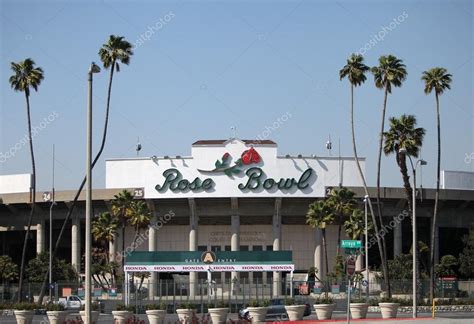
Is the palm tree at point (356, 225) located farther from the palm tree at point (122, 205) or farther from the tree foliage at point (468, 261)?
the palm tree at point (122, 205)

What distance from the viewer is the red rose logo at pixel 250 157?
91.6 metres

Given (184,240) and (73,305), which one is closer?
(73,305)

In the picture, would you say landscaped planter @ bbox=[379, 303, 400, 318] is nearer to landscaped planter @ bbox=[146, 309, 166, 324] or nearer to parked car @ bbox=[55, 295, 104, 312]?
landscaped planter @ bbox=[146, 309, 166, 324]

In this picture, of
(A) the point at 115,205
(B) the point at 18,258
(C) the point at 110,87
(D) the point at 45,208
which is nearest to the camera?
(C) the point at 110,87

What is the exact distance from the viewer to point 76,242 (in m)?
97.1


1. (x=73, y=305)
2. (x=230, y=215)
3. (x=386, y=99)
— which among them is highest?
(x=386, y=99)

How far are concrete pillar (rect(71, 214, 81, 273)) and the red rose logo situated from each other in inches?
818

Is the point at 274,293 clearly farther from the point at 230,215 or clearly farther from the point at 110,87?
the point at 230,215

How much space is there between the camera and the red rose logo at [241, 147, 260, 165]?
3607 inches

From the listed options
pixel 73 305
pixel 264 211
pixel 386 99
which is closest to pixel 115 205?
pixel 264 211

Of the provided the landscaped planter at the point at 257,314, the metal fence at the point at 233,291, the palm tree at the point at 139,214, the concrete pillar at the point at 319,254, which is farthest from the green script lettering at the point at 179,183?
the landscaped planter at the point at 257,314

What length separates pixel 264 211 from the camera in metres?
95.4

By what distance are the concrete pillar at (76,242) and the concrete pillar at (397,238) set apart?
34.7 m

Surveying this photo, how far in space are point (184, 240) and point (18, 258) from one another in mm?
25258
